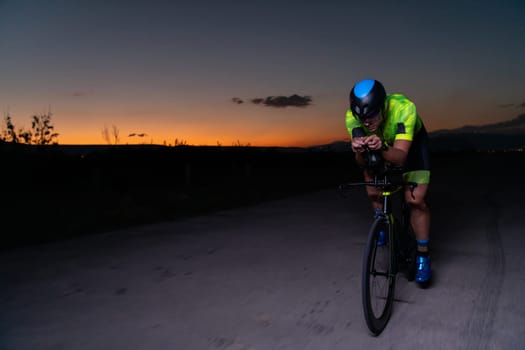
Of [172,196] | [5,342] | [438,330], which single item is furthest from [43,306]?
[172,196]

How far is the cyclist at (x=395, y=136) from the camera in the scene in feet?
10.9

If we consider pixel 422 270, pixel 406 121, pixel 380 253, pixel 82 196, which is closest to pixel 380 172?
pixel 406 121

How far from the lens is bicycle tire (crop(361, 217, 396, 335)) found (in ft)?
10.1

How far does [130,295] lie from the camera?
4309 mm

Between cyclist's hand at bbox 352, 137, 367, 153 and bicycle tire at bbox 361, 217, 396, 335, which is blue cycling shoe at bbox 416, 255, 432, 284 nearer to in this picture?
bicycle tire at bbox 361, 217, 396, 335

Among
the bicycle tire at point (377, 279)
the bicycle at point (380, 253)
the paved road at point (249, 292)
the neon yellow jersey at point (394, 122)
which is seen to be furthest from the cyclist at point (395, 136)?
the paved road at point (249, 292)

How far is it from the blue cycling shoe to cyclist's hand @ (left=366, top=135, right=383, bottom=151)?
1695mm

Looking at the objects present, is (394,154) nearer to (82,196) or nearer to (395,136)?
(395,136)

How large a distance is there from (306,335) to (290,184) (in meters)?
14.3

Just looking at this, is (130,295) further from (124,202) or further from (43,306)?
(124,202)

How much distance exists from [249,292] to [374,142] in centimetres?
215

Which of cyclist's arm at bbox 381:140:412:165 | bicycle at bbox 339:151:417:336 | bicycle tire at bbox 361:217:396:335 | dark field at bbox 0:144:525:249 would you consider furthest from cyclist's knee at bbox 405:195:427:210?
dark field at bbox 0:144:525:249

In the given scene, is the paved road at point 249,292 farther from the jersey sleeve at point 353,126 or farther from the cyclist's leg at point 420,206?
the jersey sleeve at point 353,126

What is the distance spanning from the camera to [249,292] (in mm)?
4297
